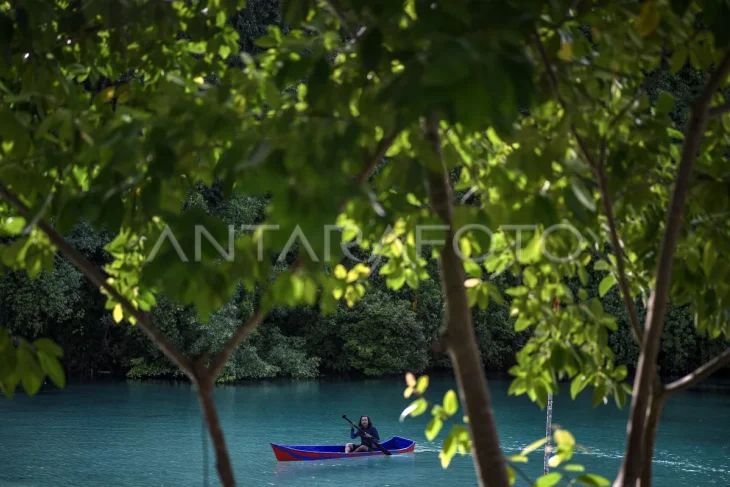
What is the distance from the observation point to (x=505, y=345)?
26906 millimetres

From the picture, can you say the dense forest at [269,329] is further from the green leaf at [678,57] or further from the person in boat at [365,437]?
the green leaf at [678,57]

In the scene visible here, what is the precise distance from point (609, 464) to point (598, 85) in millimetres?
12757

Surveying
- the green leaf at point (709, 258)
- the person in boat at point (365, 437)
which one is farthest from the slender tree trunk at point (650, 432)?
the person in boat at point (365, 437)

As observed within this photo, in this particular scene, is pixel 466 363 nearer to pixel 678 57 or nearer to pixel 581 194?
pixel 581 194

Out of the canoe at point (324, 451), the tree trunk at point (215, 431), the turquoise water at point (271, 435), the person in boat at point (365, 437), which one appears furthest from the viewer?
the person in boat at point (365, 437)

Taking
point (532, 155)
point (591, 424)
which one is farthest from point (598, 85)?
point (591, 424)

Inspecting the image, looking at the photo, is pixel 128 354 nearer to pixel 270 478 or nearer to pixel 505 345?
pixel 505 345

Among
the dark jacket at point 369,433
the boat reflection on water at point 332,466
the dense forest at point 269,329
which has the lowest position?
the boat reflection on water at point 332,466

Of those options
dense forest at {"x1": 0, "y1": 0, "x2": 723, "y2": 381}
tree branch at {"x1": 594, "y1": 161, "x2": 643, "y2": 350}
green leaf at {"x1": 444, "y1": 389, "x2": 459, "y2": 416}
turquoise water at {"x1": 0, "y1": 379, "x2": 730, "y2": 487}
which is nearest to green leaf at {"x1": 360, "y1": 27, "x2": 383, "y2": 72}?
tree branch at {"x1": 594, "y1": 161, "x2": 643, "y2": 350}

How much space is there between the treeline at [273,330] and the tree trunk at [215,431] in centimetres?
1990

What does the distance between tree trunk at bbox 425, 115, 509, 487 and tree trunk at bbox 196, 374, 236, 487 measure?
1.44 ft

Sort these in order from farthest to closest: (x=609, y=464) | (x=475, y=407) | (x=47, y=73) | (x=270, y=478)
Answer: (x=609, y=464) < (x=270, y=478) < (x=47, y=73) < (x=475, y=407)

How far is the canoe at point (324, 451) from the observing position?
13.5 metres

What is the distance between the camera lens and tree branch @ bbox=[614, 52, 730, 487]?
158 cm
